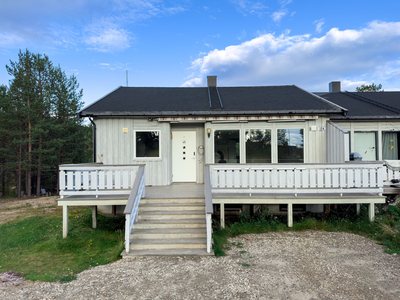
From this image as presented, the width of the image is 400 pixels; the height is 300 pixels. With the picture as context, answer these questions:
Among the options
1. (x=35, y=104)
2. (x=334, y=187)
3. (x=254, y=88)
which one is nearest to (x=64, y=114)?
(x=35, y=104)

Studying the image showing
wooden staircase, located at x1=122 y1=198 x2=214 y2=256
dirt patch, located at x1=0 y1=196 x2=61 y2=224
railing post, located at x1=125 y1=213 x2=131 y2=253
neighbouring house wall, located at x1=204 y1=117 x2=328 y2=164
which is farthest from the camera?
dirt patch, located at x1=0 y1=196 x2=61 y2=224

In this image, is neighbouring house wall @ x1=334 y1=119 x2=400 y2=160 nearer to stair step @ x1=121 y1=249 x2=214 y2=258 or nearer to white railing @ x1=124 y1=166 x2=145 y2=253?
stair step @ x1=121 y1=249 x2=214 y2=258

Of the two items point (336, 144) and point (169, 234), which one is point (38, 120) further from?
point (336, 144)

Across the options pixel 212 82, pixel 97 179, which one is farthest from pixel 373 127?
pixel 97 179

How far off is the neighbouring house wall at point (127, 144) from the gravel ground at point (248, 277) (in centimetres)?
395

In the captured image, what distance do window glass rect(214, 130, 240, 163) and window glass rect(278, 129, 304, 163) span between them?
57.6 inches

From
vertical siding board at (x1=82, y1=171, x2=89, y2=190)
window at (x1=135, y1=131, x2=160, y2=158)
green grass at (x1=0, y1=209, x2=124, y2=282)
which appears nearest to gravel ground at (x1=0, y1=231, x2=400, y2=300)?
green grass at (x1=0, y1=209, x2=124, y2=282)

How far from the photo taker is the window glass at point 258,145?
8.53 meters

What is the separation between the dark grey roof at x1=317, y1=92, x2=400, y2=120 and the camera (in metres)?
8.75

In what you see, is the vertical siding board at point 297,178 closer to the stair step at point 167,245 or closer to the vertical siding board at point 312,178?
the vertical siding board at point 312,178

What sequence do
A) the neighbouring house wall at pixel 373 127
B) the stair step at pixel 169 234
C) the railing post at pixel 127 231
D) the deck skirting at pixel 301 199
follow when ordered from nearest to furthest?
the railing post at pixel 127 231 < the stair step at pixel 169 234 < the deck skirting at pixel 301 199 < the neighbouring house wall at pixel 373 127

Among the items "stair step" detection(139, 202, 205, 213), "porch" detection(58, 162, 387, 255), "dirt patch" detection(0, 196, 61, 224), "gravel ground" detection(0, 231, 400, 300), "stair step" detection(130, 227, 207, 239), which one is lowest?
"dirt patch" detection(0, 196, 61, 224)

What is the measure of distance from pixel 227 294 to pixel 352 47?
18.8 metres


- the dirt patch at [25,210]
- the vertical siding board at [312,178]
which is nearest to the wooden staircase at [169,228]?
the vertical siding board at [312,178]
